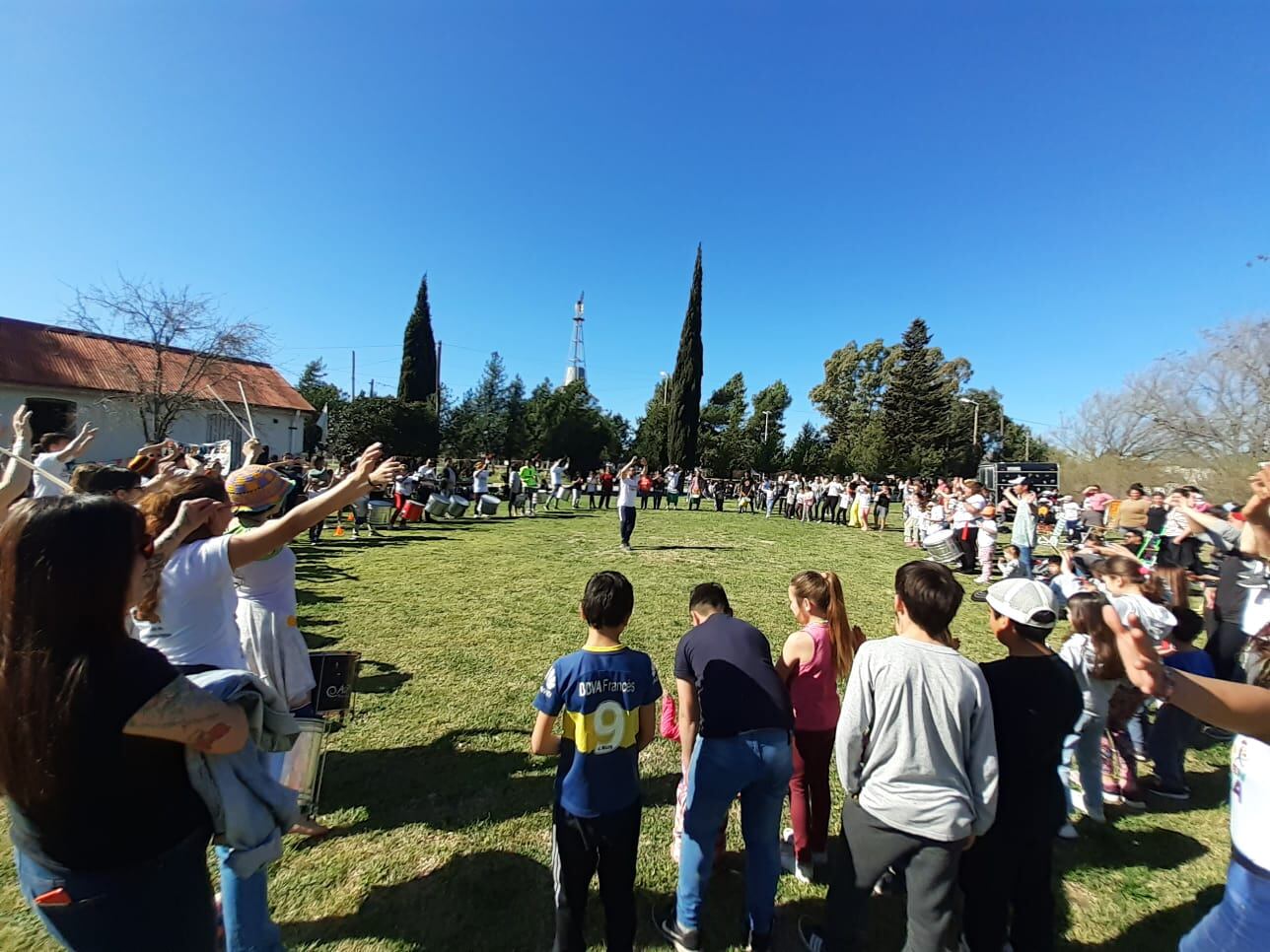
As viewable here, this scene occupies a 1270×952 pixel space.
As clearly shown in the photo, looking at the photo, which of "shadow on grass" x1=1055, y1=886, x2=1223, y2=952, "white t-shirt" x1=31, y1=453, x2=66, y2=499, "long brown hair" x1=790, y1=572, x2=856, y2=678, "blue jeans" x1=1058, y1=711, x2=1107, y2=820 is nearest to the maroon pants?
"long brown hair" x1=790, y1=572, x2=856, y2=678

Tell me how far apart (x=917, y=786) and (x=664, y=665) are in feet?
13.4

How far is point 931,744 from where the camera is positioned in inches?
86.0

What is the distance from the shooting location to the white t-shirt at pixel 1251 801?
1.63 metres

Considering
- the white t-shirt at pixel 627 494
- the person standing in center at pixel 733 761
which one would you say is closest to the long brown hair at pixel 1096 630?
the person standing in center at pixel 733 761

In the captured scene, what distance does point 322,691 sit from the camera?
3498mm

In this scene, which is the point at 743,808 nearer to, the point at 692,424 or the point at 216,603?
the point at 216,603

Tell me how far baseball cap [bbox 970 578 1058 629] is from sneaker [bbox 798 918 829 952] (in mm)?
1700

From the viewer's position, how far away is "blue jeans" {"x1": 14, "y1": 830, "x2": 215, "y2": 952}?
139 cm

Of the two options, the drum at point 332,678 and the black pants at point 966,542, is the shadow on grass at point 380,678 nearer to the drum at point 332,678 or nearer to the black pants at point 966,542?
the drum at point 332,678

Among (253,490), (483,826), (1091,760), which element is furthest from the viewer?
(1091,760)

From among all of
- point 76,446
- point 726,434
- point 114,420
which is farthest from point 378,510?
point 726,434

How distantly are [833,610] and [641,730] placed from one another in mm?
1292

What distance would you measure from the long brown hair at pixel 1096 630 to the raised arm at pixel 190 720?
4176mm

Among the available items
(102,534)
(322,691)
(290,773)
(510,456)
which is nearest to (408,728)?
(322,691)
